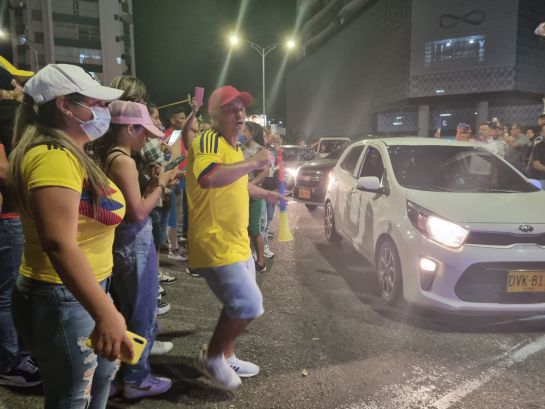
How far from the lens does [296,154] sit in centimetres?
1516

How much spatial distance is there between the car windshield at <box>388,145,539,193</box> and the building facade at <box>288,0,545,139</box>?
90.0ft

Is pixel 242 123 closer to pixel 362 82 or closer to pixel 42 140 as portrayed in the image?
pixel 42 140

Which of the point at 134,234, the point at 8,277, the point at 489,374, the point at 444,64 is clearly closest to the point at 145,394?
the point at 134,234

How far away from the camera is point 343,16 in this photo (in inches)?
1892

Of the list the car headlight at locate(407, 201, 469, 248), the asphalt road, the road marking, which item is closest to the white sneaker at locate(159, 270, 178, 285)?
the asphalt road

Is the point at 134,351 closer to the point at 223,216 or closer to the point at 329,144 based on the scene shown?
the point at 223,216

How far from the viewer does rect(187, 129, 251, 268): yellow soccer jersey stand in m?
Answer: 2.62

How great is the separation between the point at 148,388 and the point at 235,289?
0.93m

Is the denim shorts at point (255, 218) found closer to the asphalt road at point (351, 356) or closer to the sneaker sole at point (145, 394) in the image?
the asphalt road at point (351, 356)

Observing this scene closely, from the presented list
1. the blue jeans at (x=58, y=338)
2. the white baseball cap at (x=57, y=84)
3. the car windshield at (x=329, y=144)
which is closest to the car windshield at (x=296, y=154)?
the car windshield at (x=329, y=144)

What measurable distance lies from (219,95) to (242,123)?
228 millimetres

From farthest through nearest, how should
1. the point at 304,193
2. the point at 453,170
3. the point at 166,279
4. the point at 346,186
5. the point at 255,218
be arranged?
the point at 304,193, the point at 346,186, the point at 255,218, the point at 166,279, the point at 453,170

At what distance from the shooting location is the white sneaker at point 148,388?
278 centimetres

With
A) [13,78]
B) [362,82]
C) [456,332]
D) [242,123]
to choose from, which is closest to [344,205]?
[456,332]
